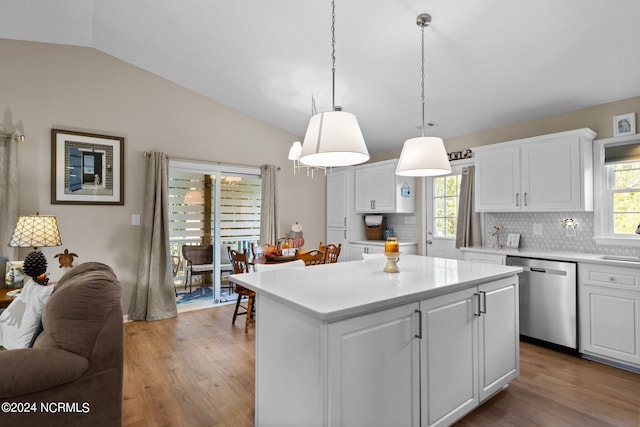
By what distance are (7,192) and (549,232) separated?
588 cm

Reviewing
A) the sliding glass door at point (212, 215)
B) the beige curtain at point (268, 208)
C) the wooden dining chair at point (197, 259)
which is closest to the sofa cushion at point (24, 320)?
the sliding glass door at point (212, 215)

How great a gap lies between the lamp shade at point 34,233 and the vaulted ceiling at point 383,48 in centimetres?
201

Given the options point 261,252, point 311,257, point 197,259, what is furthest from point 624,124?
point 197,259

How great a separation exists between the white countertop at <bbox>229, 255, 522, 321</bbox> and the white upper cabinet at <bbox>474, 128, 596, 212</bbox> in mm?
1492

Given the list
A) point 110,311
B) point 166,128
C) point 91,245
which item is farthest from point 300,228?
point 110,311

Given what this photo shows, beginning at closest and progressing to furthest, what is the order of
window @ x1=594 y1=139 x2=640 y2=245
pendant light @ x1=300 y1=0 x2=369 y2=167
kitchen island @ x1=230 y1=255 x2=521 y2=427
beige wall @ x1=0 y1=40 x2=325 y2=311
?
1. kitchen island @ x1=230 y1=255 x2=521 y2=427
2. pendant light @ x1=300 y1=0 x2=369 y2=167
3. window @ x1=594 y1=139 x2=640 y2=245
4. beige wall @ x1=0 y1=40 x2=325 y2=311

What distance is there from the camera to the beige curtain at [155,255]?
13.5 ft

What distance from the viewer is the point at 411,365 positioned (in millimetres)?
1667

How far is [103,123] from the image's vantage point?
13.1 ft

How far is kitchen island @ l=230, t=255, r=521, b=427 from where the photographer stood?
142 centimetres

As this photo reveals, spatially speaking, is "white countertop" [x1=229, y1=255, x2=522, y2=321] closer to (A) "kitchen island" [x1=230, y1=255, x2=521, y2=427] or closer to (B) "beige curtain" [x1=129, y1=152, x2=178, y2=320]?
(A) "kitchen island" [x1=230, y1=255, x2=521, y2=427]

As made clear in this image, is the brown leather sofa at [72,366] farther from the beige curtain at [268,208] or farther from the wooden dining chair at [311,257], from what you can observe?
the beige curtain at [268,208]

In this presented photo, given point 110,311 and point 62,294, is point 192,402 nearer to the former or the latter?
point 110,311

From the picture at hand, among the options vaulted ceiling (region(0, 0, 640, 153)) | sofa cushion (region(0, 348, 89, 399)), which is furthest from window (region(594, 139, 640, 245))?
sofa cushion (region(0, 348, 89, 399))
